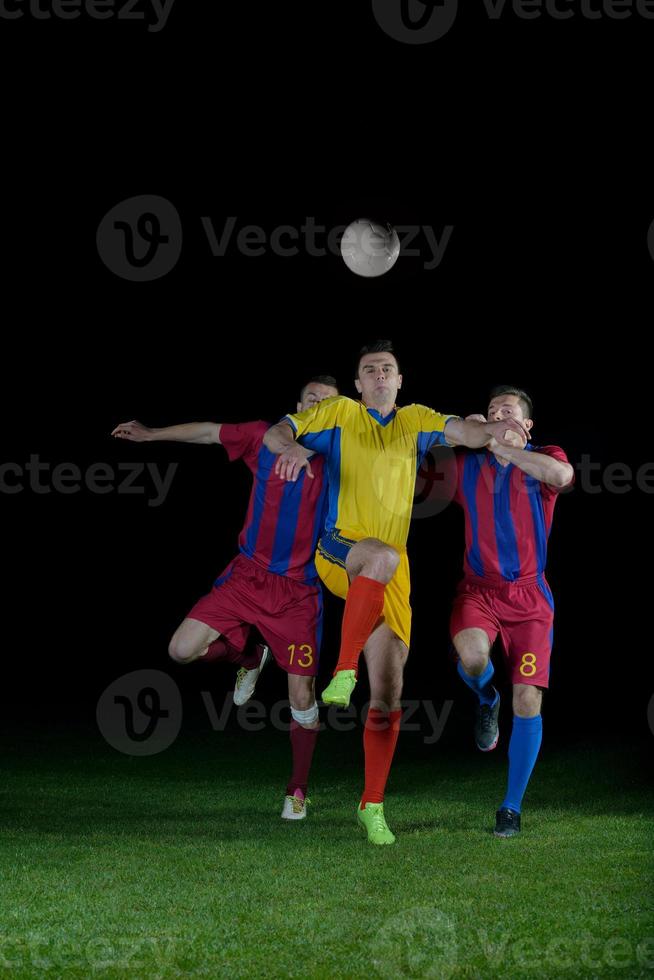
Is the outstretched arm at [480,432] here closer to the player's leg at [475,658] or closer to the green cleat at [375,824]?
the player's leg at [475,658]

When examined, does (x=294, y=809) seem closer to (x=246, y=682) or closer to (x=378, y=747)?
(x=378, y=747)

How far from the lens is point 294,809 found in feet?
14.6

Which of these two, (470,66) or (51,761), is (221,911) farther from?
(470,66)

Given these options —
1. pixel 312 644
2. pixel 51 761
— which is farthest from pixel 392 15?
pixel 51 761

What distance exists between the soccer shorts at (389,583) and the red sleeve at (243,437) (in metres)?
0.67

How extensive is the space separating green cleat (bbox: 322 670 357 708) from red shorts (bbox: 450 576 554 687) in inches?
25.7

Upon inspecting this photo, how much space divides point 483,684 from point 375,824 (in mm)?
708

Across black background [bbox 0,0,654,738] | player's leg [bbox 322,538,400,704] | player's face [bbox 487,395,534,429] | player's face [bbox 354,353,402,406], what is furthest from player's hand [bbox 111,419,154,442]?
black background [bbox 0,0,654,738]

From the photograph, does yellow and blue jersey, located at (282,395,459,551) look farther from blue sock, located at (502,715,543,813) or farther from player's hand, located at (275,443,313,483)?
blue sock, located at (502,715,543,813)

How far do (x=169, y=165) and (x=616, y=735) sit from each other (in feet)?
20.4

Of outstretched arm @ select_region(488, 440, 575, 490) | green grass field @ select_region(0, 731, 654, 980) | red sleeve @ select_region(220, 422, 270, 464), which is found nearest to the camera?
green grass field @ select_region(0, 731, 654, 980)

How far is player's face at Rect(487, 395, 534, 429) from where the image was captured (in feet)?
14.1

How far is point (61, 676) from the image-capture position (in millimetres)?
9617

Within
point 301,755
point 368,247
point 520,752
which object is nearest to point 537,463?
point 520,752
